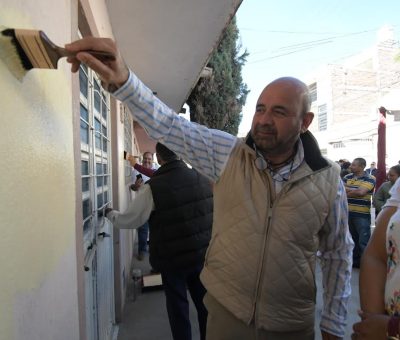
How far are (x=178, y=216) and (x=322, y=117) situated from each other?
31593 mm

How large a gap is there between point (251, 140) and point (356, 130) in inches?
946

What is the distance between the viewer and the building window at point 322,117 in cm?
3098


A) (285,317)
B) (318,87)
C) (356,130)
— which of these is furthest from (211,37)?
(318,87)

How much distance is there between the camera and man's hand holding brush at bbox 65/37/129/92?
2.97ft

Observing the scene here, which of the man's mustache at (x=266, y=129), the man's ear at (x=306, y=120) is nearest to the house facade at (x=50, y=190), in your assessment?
the man's mustache at (x=266, y=129)

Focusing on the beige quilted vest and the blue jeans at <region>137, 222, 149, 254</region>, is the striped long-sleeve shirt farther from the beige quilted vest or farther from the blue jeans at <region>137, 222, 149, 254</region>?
the blue jeans at <region>137, 222, 149, 254</region>

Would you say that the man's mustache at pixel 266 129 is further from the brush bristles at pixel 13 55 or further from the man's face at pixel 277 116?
the brush bristles at pixel 13 55

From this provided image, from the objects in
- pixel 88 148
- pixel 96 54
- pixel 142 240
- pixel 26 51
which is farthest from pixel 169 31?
pixel 142 240

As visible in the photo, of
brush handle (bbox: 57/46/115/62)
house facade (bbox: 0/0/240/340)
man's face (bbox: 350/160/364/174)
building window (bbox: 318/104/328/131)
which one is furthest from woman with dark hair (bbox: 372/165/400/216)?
building window (bbox: 318/104/328/131)

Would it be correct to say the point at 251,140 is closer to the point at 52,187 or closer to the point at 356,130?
the point at 52,187

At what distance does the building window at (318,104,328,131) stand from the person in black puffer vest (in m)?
30.5

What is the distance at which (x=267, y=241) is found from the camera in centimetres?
152

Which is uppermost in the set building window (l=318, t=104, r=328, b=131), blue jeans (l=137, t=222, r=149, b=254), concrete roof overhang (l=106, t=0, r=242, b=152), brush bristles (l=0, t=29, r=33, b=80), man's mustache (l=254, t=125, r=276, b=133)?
building window (l=318, t=104, r=328, b=131)

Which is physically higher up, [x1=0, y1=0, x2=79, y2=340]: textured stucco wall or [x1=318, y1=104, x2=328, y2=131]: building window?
[x1=318, y1=104, x2=328, y2=131]: building window
